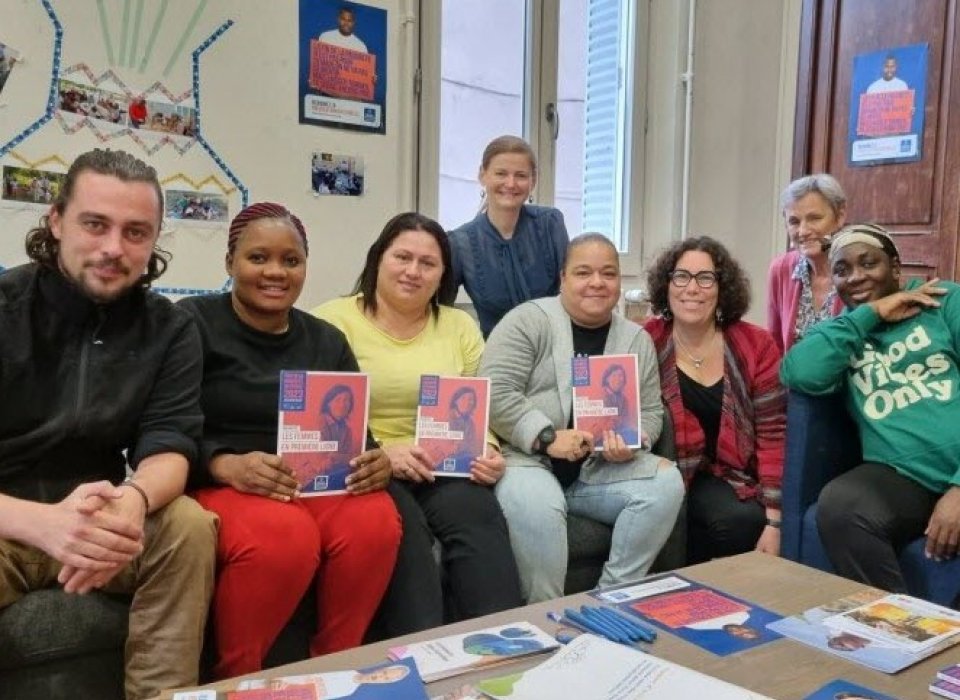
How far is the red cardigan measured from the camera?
2.35 m

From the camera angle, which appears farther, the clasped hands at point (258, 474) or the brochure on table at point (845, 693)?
the clasped hands at point (258, 474)

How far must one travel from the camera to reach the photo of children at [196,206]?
96.7 inches

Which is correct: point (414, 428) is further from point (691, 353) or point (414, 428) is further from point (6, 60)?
point (6, 60)

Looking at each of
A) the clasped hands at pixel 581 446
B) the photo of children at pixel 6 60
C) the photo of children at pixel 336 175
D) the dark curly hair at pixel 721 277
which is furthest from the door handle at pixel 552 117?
the photo of children at pixel 6 60

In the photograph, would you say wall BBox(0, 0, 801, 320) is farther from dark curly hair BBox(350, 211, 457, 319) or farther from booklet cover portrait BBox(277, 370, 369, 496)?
booklet cover portrait BBox(277, 370, 369, 496)

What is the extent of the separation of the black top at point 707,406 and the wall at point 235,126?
121 centimetres

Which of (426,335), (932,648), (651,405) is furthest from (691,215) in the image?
(932,648)

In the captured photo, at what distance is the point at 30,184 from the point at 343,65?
3.49 feet

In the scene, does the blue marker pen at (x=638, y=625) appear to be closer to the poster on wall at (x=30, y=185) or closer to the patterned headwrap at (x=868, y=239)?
the patterned headwrap at (x=868, y=239)

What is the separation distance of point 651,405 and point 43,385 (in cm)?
155

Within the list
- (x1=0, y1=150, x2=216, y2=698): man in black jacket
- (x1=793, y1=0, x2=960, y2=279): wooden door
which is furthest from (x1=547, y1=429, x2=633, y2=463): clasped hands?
(x1=793, y1=0, x2=960, y2=279): wooden door

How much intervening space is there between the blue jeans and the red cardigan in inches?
7.4

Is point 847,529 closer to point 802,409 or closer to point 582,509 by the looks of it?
point 802,409

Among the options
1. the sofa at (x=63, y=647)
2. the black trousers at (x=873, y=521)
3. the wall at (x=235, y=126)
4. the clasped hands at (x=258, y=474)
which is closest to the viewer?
the sofa at (x=63, y=647)
